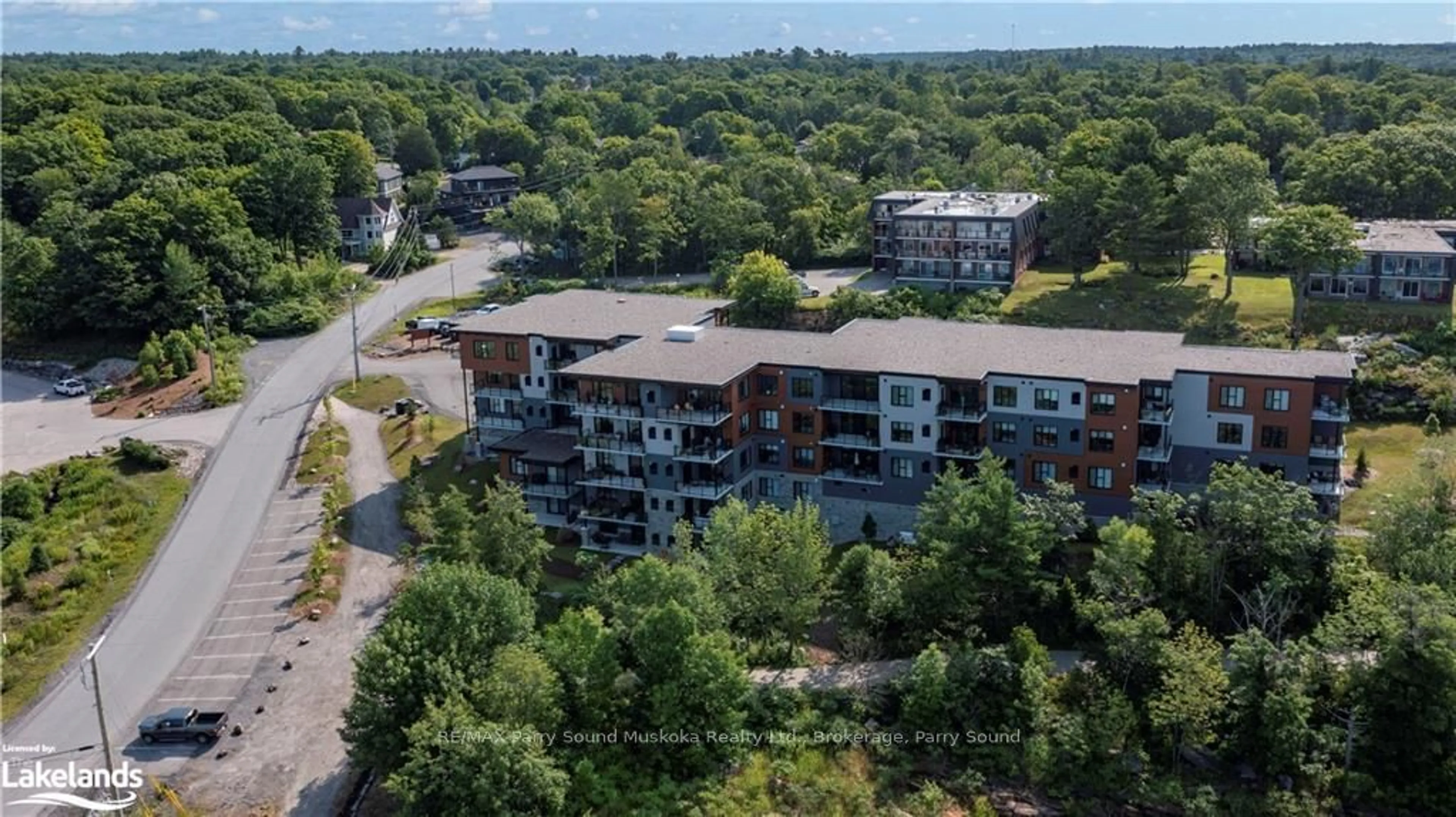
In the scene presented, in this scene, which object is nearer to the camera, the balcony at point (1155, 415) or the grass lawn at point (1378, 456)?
the balcony at point (1155, 415)

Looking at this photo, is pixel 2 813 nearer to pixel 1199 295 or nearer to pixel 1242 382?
pixel 1242 382

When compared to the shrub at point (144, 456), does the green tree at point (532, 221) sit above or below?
above

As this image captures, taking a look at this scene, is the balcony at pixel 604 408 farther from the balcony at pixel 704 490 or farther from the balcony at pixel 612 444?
the balcony at pixel 704 490

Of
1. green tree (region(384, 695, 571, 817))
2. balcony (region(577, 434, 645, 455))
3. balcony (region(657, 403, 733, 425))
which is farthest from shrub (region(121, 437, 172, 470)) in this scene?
green tree (region(384, 695, 571, 817))

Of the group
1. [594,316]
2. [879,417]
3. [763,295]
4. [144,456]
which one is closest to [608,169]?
[763,295]

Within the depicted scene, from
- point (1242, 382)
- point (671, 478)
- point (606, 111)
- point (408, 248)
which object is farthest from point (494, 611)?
point (606, 111)

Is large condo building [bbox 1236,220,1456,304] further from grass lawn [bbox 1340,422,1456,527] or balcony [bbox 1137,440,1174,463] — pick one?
balcony [bbox 1137,440,1174,463]

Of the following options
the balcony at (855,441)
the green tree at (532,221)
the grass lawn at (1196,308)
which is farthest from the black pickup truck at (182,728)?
the green tree at (532,221)
